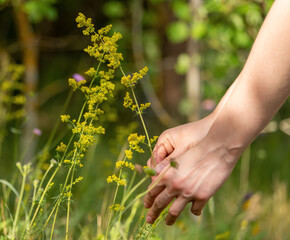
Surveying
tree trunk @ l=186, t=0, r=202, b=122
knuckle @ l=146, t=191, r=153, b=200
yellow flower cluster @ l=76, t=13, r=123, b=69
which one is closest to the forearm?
knuckle @ l=146, t=191, r=153, b=200

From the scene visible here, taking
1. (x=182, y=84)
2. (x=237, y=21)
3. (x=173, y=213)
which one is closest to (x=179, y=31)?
(x=237, y=21)

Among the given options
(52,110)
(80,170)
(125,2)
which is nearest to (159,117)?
(80,170)

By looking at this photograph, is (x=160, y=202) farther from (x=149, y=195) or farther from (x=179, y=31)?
(x=179, y=31)

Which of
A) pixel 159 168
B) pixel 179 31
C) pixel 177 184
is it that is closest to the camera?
pixel 177 184

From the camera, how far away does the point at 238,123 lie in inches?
45.4

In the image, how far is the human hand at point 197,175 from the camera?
112 centimetres

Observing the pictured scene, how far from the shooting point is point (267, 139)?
4.63 m

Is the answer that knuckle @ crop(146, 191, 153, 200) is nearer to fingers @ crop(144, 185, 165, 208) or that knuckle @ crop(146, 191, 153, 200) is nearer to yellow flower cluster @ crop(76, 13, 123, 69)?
fingers @ crop(144, 185, 165, 208)

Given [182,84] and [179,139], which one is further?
[182,84]

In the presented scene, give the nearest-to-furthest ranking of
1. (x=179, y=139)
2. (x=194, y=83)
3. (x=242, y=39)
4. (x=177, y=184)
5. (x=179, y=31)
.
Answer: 1. (x=177, y=184)
2. (x=179, y=139)
3. (x=242, y=39)
4. (x=179, y=31)
5. (x=194, y=83)

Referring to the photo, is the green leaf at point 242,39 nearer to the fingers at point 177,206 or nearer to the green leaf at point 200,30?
the green leaf at point 200,30

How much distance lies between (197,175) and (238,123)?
176 millimetres

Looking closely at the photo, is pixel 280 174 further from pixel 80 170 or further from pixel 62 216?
pixel 62 216

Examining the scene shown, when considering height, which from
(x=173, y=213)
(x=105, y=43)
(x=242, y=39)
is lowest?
(x=173, y=213)
